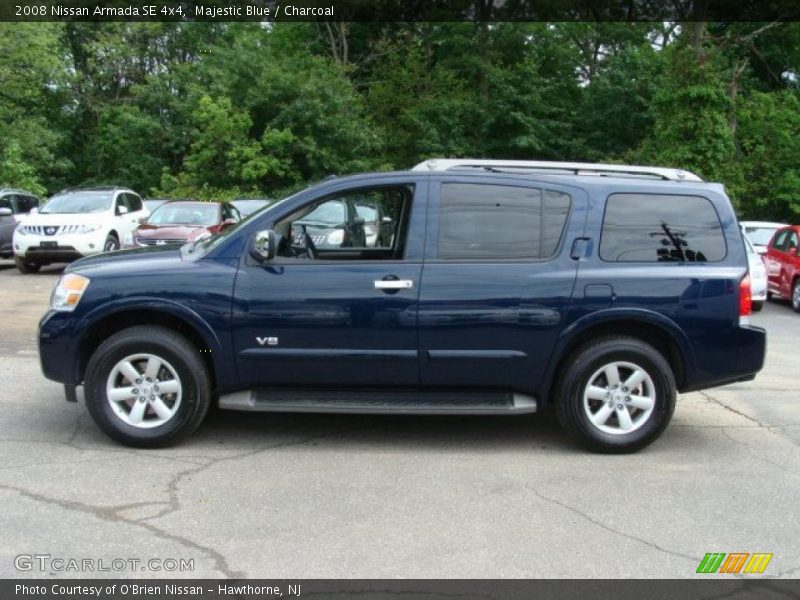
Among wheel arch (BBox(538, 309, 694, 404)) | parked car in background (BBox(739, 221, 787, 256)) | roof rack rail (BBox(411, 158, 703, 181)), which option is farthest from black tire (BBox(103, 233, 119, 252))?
parked car in background (BBox(739, 221, 787, 256))

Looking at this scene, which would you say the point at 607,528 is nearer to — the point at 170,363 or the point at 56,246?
the point at 170,363

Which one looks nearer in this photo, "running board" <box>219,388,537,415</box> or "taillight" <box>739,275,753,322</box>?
"running board" <box>219,388,537,415</box>

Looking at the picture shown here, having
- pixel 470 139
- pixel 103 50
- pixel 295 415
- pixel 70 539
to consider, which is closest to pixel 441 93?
pixel 470 139

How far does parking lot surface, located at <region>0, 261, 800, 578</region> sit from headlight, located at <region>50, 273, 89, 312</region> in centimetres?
95

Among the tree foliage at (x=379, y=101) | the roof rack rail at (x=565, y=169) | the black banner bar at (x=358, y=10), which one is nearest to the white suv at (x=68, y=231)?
the roof rack rail at (x=565, y=169)

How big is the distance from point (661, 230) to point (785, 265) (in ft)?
36.8

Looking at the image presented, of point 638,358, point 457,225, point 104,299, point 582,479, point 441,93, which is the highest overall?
point 441,93

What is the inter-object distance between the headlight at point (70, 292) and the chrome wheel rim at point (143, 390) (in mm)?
523

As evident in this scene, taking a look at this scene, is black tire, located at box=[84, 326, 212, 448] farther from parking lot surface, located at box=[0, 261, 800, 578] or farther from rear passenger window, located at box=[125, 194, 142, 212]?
rear passenger window, located at box=[125, 194, 142, 212]

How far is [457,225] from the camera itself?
562 centimetres

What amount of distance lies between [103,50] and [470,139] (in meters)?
18.5

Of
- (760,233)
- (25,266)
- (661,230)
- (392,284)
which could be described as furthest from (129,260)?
(760,233)

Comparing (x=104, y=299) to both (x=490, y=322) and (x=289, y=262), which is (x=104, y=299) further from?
(x=490, y=322)

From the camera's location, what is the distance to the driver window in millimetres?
5695
